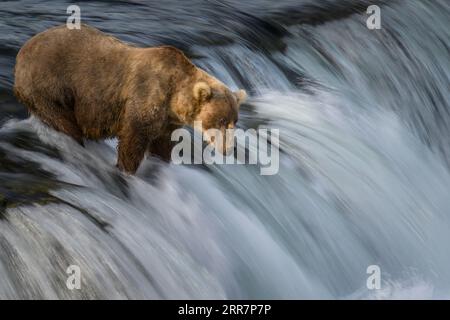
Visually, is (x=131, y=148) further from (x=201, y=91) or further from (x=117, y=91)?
(x=201, y=91)

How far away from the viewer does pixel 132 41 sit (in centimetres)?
878

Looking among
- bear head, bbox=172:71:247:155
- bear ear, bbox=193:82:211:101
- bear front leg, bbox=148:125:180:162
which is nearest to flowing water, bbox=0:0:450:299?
bear front leg, bbox=148:125:180:162

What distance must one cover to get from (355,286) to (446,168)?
9.29 ft

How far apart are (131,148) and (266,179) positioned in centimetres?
Answer: 131

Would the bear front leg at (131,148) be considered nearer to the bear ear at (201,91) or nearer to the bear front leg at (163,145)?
the bear front leg at (163,145)

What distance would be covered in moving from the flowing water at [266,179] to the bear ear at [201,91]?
53 centimetres

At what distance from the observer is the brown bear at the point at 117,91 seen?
6.44 m

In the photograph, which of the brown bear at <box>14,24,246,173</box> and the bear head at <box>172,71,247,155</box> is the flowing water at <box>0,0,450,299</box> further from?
the bear head at <box>172,71,247,155</box>

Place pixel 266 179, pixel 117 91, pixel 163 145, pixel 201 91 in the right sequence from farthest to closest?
pixel 266 179 < pixel 163 145 < pixel 117 91 < pixel 201 91

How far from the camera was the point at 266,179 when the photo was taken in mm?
7488

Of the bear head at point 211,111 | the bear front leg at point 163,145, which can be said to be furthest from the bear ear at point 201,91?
the bear front leg at point 163,145

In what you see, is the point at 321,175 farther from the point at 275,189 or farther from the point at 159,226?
the point at 159,226

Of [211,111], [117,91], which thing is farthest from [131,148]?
[211,111]
